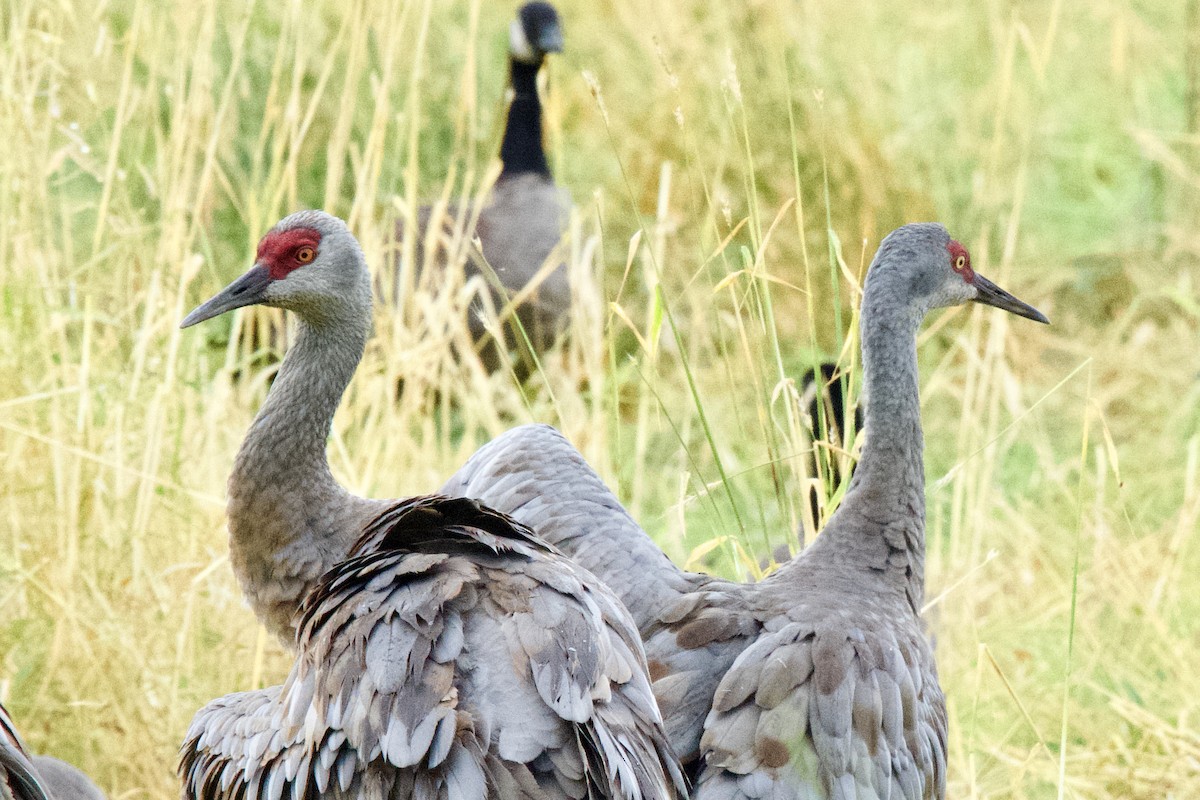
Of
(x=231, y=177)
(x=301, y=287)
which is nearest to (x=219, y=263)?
(x=231, y=177)

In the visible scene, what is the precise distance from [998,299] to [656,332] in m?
0.74

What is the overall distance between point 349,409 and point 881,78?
3516mm

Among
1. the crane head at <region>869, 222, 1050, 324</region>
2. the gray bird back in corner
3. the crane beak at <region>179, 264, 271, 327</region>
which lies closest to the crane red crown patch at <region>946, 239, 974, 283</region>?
the crane head at <region>869, 222, 1050, 324</region>

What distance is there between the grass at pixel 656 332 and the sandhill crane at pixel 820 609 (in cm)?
20

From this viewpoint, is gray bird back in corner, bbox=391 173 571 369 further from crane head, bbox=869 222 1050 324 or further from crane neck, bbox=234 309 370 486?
crane head, bbox=869 222 1050 324

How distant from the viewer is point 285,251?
3.49m

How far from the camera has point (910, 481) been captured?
11.0ft

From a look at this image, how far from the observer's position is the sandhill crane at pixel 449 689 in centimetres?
243

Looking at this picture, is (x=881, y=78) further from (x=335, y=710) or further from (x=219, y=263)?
(x=335, y=710)

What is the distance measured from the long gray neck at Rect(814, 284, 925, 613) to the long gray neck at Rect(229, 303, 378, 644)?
0.94 m

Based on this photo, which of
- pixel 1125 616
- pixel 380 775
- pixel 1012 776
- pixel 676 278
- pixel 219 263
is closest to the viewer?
pixel 380 775

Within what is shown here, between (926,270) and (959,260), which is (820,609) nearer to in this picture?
(926,270)

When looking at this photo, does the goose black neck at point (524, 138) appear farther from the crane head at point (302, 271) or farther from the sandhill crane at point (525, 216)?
the crane head at point (302, 271)

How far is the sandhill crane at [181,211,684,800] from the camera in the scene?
2.43 meters
